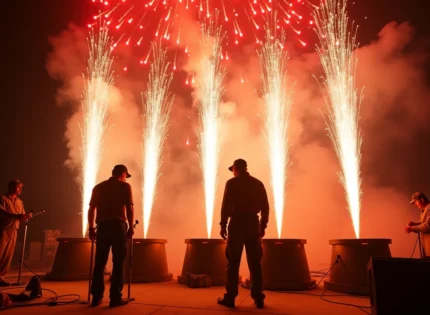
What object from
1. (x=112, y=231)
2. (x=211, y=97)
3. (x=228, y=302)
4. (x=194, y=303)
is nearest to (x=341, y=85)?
(x=211, y=97)

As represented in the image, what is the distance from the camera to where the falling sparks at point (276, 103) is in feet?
29.9

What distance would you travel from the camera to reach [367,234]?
9602mm

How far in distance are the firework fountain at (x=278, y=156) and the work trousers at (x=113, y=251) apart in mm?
2678

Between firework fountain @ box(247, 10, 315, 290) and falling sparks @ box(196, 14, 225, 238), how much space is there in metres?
1.65

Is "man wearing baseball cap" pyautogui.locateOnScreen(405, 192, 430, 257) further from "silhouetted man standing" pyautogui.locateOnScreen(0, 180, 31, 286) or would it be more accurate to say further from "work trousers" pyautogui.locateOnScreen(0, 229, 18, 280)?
"work trousers" pyautogui.locateOnScreen(0, 229, 18, 280)

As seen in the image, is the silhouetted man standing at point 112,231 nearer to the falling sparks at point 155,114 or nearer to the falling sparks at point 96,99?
the falling sparks at point 96,99

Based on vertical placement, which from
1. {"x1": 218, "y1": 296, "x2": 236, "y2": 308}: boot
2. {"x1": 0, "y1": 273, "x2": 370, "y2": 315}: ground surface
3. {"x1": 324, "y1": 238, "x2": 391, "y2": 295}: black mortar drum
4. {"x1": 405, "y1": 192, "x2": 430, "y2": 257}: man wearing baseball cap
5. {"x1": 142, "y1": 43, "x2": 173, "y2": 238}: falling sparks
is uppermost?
{"x1": 142, "y1": 43, "x2": 173, "y2": 238}: falling sparks

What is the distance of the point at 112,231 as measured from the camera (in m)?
4.26

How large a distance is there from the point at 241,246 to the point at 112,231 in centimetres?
181

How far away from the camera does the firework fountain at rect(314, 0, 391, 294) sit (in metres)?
5.49

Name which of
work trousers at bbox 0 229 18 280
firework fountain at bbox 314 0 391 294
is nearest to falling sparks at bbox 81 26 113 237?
work trousers at bbox 0 229 18 280

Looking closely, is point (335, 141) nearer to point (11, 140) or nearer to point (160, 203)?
point (160, 203)

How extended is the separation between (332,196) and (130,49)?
968cm

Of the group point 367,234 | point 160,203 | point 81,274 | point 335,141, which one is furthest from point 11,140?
point 367,234
